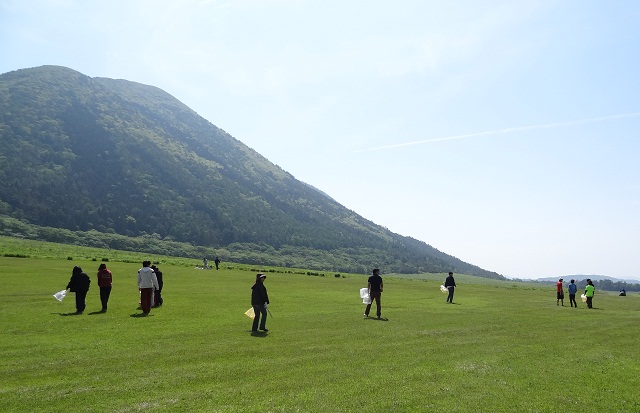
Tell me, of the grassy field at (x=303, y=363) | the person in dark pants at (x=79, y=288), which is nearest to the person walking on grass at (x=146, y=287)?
the grassy field at (x=303, y=363)

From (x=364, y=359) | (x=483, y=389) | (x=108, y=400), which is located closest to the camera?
(x=108, y=400)

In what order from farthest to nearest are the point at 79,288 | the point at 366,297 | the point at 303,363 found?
the point at 366,297 < the point at 79,288 < the point at 303,363

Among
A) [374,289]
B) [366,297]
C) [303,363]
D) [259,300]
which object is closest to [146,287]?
[259,300]

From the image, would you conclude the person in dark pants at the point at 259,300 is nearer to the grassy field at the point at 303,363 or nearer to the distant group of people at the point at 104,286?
the grassy field at the point at 303,363

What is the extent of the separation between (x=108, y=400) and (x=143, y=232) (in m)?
197

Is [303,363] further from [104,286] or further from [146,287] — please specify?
[104,286]

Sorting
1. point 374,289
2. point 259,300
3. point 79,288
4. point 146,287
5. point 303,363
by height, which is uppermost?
point 374,289

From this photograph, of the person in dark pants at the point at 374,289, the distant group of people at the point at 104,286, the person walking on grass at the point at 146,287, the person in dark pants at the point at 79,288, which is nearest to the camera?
the person in dark pants at the point at 79,288

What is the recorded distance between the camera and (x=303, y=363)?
43.3 ft

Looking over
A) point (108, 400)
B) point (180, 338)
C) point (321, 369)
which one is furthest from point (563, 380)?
point (180, 338)

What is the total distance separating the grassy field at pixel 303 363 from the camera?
389 inches

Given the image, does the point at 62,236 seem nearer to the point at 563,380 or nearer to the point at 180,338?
the point at 180,338

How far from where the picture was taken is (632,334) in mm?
21109

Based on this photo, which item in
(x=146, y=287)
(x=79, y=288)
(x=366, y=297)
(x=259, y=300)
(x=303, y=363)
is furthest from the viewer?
(x=366, y=297)
